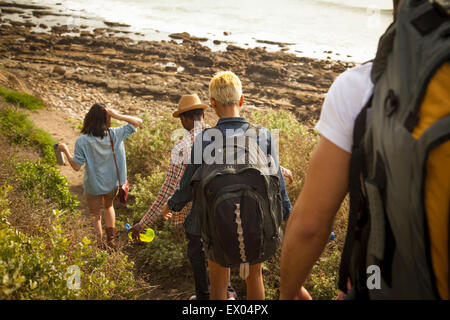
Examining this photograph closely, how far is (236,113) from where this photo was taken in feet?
9.21

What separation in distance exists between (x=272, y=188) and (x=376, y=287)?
1.32 metres

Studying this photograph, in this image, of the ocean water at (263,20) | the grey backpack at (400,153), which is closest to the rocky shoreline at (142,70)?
the ocean water at (263,20)

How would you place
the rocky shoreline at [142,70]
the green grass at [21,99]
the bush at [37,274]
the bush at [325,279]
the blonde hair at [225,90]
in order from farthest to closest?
1. the rocky shoreline at [142,70]
2. the green grass at [21,99]
3. the bush at [325,279]
4. the blonde hair at [225,90]
5. the bush at [37,274]

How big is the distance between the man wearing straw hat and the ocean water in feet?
57.9

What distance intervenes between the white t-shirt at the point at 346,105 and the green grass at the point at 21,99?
9.80 metres

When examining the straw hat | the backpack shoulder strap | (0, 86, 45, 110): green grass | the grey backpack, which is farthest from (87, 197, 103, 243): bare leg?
(0, 86, 45, 110): green grass

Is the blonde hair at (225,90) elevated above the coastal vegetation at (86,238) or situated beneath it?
elevated above

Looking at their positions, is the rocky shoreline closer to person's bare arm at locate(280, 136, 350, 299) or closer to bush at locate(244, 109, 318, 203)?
bush at locate(244, 109, 318, 203)

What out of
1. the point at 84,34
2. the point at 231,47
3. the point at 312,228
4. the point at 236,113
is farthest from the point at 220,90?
the point at 84,34

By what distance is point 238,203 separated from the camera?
7.64 ft

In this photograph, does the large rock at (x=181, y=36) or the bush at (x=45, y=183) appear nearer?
the bush at (x=45, y=183)

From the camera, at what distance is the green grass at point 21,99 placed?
953 centimetres

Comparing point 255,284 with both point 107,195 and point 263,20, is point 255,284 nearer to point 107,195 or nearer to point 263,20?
point 107,195

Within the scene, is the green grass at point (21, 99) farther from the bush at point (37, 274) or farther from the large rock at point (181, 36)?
the large rock at point (181, 36)
